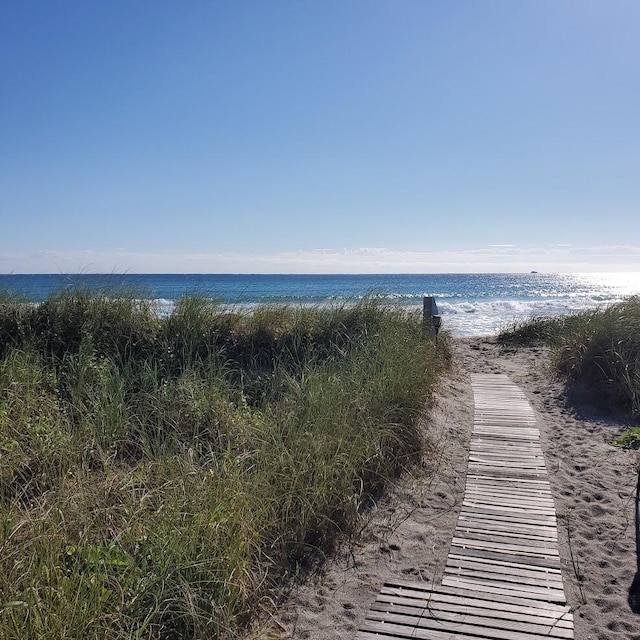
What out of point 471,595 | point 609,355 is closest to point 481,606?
point 471,595

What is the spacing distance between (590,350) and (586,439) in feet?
8.19

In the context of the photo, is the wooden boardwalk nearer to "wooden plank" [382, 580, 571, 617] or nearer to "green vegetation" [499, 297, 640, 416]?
"wooden plank" [382, 580, 571, 617]

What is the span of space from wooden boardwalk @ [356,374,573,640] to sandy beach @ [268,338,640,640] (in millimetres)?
93

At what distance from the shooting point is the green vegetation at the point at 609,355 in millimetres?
7477

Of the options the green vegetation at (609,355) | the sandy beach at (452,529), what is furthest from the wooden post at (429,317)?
the sandy beach at (452,529)

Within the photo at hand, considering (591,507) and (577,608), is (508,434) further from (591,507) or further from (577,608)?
(577,608)

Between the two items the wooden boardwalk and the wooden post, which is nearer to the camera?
the wooden boardwalk

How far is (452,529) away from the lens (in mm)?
4340

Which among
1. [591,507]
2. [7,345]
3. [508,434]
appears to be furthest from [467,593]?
[7,345]

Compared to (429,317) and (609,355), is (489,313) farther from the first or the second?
(609,355)

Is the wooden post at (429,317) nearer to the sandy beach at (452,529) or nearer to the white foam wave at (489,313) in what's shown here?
the sandy beach at (452,529)

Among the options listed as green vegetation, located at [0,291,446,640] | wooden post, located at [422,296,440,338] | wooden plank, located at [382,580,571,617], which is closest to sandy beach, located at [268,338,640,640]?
wooden plank, located at [382,580,571,617]

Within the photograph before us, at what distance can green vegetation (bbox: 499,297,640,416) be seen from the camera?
7477 millimetres

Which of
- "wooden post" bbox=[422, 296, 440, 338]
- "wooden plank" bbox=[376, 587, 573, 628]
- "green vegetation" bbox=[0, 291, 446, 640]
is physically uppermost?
"wooden post" bbox=[422, 296, 440, 338]
